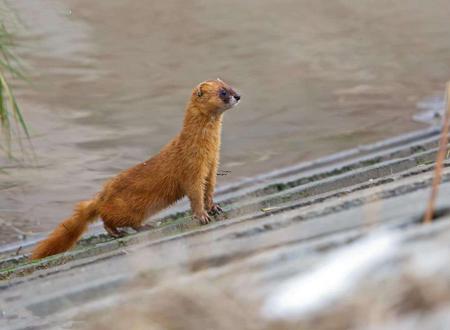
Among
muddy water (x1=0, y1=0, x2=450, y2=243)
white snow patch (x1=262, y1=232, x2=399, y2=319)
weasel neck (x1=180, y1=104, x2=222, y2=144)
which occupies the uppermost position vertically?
muddy water (x1=0, y1=0, x2=450, y2=243)

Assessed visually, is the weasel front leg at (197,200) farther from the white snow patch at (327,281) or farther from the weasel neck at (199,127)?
the white snow patch at (327,281)

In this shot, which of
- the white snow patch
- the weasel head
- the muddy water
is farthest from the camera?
the muddy water

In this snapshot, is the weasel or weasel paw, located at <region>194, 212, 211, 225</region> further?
the weasel

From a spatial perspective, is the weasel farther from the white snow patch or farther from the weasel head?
the white snow patch

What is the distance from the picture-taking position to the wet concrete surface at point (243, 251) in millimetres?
2492

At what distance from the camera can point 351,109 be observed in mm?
7930

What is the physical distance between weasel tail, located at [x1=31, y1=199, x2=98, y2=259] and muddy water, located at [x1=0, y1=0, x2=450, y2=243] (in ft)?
3.72

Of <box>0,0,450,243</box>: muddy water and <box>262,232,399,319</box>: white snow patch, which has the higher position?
<box>0,0,450,243</box>: muddy water

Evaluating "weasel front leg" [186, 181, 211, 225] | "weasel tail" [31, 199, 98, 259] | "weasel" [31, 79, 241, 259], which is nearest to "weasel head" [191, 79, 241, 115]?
"weasel" [31, 79, 241, 259]

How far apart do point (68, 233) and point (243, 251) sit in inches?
87.8

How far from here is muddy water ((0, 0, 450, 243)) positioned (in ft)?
23.2

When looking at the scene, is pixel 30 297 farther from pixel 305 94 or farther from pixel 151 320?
pixel 305 94

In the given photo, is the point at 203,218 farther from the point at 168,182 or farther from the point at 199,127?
the point at 199,127

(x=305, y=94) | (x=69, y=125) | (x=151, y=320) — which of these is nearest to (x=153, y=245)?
(x=151, y=320)
